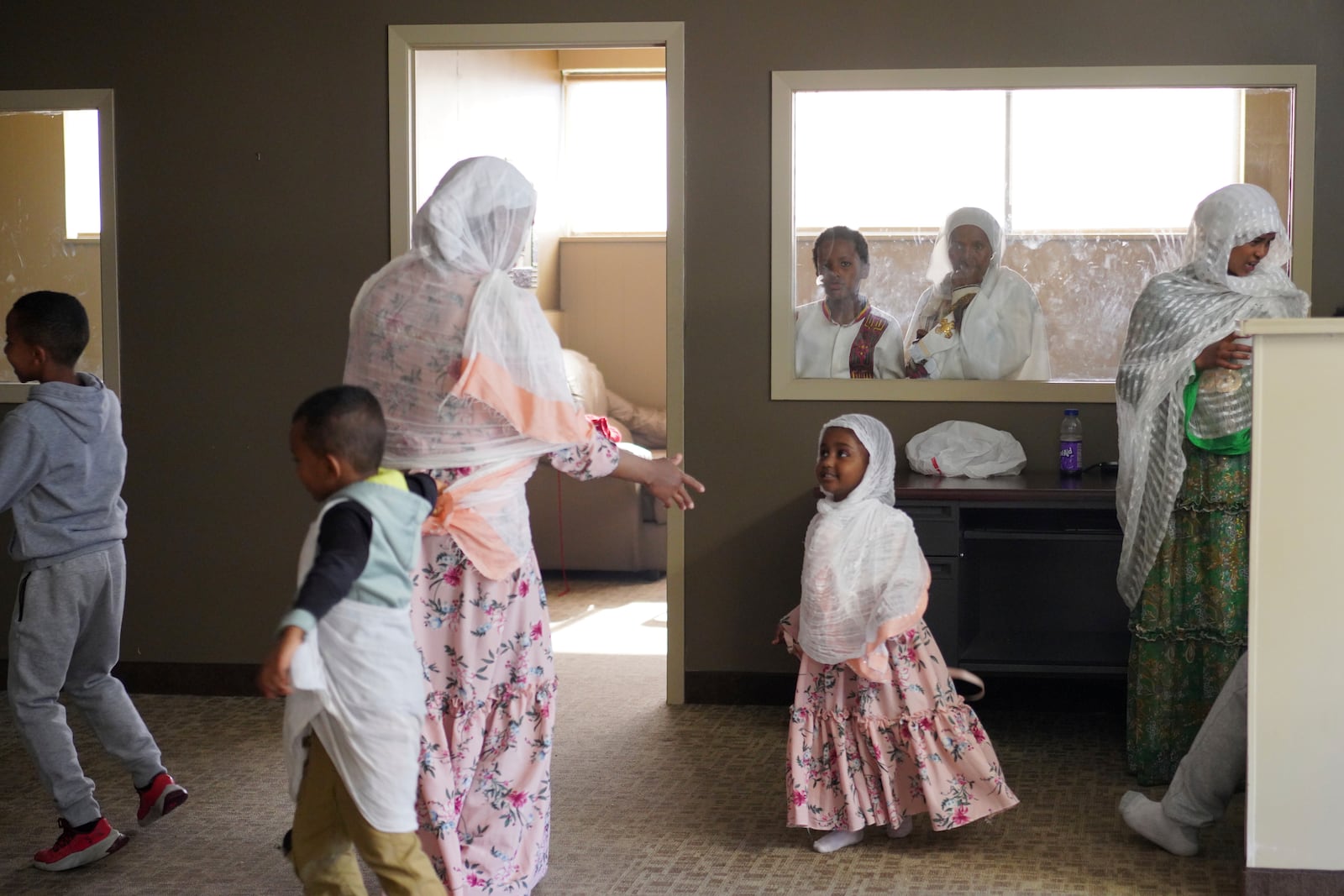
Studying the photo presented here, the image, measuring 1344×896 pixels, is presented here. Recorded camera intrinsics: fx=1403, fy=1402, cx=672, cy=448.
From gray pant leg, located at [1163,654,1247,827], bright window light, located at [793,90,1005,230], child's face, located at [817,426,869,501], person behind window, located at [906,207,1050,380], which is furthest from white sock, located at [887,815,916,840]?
bright window light, located at [793,90,1005,230]

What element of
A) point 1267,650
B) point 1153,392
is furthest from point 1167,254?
point 1267,650

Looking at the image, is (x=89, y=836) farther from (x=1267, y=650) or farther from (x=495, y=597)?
(x=1267, y=650)

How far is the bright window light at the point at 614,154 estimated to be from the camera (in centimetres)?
834

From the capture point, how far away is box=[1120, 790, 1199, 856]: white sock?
3205mm

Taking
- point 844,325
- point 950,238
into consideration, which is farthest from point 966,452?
point 950,238

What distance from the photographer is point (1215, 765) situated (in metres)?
3.07

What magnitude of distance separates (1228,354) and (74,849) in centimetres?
302

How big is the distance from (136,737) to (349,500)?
1484 millimetres

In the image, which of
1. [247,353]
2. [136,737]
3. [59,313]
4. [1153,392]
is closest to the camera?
[59,313]

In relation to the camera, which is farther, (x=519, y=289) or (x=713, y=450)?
(x=713, y=450)

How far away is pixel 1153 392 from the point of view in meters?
3.67

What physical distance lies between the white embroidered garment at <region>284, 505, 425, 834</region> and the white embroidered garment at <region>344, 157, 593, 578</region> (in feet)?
1.39

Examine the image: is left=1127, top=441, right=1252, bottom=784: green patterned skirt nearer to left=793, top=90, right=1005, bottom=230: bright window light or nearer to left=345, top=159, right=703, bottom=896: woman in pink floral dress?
left=793, top=90, right=1005, bottom=230: bright window light

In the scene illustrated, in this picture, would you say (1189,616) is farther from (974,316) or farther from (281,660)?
(281,660)
